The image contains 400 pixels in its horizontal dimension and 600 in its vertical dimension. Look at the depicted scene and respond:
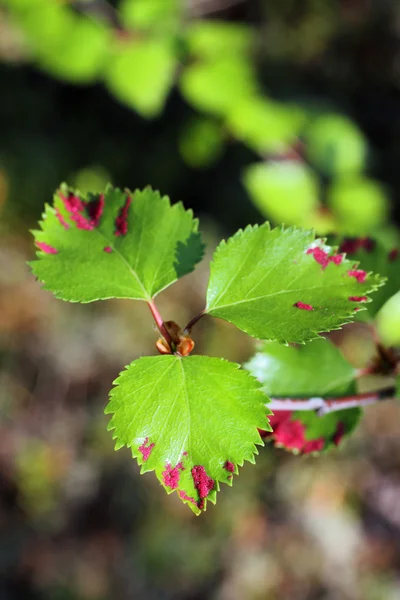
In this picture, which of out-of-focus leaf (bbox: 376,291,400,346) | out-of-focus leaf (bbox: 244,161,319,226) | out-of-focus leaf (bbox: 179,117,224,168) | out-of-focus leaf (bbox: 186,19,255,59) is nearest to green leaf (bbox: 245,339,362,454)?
out-of-focus leaf (bbox: 376,291,400,346)

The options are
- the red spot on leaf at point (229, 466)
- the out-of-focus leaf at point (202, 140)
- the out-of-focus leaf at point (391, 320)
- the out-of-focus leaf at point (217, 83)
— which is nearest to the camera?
the red spot on leaf at point (229, 466)

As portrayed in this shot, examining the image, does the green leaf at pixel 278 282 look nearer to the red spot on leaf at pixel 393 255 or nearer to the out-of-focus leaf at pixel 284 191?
the red spot on leaf at pixel 393 255

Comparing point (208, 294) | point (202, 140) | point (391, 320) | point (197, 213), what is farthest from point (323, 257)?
point (197, 213)

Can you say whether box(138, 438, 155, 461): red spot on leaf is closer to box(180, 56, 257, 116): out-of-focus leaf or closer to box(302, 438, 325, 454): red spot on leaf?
box(302, 438, 325, 454): red spot on leaf

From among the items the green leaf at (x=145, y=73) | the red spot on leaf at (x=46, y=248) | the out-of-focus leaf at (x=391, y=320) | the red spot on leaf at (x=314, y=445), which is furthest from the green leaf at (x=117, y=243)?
the green leaf at (x=145, y=73)

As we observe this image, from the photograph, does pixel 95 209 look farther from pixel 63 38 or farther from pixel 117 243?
pixel 63 38
